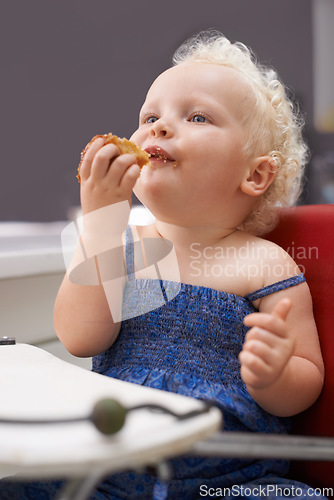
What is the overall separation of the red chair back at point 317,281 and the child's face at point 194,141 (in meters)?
0.12

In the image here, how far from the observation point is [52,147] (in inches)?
64.7

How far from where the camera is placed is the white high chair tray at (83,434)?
398 millimetres

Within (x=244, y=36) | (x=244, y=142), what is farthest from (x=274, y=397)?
(x=244, y=36)

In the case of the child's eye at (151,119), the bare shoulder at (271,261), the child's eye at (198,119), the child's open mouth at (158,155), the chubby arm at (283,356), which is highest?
the child's eye at (151,119)

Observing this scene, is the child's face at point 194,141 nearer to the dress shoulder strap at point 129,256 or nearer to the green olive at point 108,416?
the dress shoulder strap at point 129,256

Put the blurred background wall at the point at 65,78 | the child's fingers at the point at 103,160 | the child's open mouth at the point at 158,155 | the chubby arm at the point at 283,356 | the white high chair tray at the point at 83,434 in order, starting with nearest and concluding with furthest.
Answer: the white high chair tray at the point at 83,434
the chubby arm at the point at 283,356
the child's fingers at the point at 103,160
the child's open mouth at the point at 158,155
the blurred background wall at the point at 65,78

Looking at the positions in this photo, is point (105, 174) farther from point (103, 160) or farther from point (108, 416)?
point (108, 416)

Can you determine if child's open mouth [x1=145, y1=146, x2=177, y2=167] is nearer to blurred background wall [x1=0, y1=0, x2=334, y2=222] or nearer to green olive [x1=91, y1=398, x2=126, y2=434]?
green olive [x1=91, y1=398, x2=126, y2=434]

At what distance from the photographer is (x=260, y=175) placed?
908mm

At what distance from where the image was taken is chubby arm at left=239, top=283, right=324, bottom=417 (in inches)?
23.7

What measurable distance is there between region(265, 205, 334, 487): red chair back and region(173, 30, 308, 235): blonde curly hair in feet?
0.11

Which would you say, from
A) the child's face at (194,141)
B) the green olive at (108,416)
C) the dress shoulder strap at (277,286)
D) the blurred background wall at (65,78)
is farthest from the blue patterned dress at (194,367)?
the blurred background wall at (65,78)

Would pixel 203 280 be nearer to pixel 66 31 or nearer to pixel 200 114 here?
pixel 200 114

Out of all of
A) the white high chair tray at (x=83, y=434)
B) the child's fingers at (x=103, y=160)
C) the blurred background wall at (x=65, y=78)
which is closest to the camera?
the white high chair tray at (x=83, y=434)
